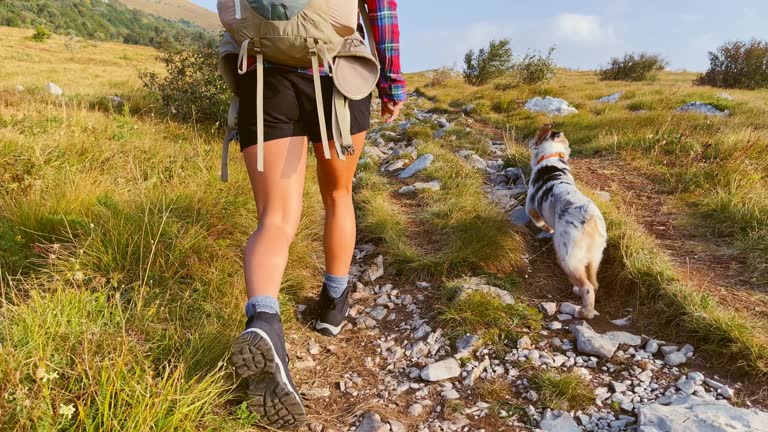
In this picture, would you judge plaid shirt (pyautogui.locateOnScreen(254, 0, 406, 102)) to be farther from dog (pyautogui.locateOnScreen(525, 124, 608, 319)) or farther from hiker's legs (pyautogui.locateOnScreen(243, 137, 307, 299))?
dog (pyautogui.locateOnScreen(525, 124, 608, 319))

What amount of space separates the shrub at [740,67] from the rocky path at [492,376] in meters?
18.0

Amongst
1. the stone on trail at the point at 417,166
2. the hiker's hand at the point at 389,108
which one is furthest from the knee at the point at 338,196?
the stone on trail at the point at 417,166

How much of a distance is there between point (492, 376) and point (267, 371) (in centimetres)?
123

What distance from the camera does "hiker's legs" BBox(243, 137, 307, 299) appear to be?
5.98 ft

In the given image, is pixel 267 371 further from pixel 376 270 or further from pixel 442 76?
pixel 442 76

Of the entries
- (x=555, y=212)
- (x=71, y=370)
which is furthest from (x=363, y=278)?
(x=71, y=370)

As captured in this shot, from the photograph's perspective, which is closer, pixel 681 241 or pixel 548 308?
pixel 548 308

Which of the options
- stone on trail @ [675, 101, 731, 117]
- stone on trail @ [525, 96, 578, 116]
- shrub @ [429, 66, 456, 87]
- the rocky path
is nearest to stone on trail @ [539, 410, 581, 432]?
the rocky path

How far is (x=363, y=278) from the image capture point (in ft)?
11.1

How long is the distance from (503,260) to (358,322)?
1.27 m

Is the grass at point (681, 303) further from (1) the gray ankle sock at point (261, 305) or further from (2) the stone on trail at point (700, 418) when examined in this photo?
(1) the gray ankle sock at point (261, 305)

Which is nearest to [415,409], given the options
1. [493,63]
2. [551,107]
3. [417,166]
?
[417,166]

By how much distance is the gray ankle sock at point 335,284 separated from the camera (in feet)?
8.47

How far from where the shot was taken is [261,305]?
1771 millimetres
